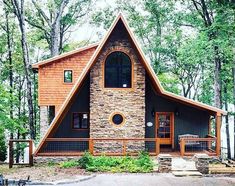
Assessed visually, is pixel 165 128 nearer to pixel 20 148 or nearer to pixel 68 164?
pixel 68 164

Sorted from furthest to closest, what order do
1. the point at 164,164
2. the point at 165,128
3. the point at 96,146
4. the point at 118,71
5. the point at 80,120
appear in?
the point at 165,128 → the point at 80,120 → the point at 118,71 → the point at 96,146 → the point at 164,164

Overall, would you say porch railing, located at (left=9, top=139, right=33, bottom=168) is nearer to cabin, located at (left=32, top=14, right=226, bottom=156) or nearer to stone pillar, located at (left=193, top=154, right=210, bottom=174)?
cabin, located at (left=32, top=14, right=226, bottom=156)

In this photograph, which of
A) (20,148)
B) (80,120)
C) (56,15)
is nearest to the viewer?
(80,120)

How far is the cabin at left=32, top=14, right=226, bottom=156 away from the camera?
697 inches

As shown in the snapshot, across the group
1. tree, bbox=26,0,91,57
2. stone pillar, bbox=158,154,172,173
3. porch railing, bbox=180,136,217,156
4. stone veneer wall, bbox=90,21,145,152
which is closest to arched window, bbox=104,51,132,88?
stone veneer wall, bbox=90,21,145,152

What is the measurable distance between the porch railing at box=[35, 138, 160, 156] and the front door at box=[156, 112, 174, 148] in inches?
50.0

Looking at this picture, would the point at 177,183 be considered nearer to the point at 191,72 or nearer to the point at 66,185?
the point at 66,185

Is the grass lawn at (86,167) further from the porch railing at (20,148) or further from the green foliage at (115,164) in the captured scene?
the porch railing at (20,148)

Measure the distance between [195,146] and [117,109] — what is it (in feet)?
15.7

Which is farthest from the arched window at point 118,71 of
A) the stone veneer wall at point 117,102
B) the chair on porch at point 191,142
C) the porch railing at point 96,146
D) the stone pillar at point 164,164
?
the stone pillar at point 164,164

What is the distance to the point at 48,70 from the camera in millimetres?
21703

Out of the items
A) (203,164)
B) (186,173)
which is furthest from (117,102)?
(203,164)

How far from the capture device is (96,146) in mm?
18031

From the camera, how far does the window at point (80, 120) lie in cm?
1911
